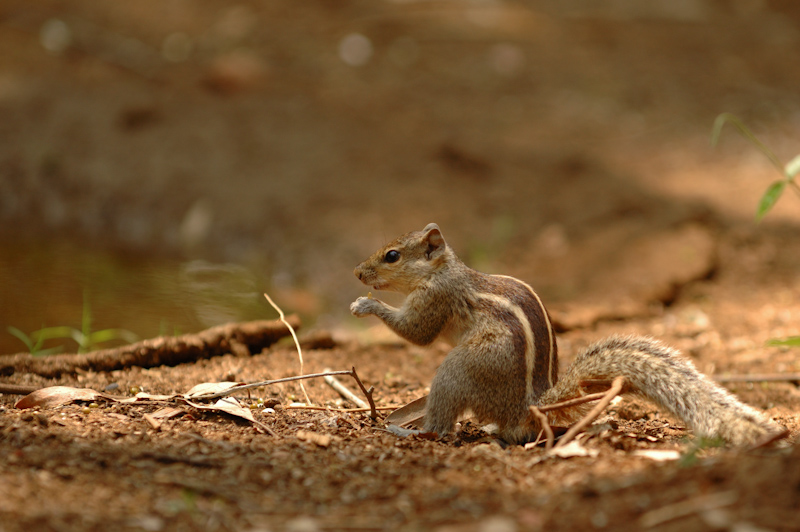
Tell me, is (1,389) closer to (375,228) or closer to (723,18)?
(375,228)

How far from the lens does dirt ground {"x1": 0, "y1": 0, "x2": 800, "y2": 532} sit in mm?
2443

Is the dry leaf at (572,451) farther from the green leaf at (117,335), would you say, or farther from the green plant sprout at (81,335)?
the green leaf at (117,335)

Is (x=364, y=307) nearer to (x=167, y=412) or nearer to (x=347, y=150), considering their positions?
(x=167, y=412)

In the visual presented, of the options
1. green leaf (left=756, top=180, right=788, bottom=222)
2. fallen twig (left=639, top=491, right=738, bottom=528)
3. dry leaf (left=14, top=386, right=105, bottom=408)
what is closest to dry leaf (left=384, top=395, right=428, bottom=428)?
dry leaf (left=14, top=386, right=105, bottom=408)

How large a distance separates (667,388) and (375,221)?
5.65 metres

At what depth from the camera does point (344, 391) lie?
4.12 metres

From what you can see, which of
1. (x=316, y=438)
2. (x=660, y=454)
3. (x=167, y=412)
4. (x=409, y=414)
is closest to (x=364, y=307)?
(x=409, y=414)

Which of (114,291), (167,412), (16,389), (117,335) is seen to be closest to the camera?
(167,412)

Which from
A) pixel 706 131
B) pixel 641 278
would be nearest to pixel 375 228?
pixel 641 278

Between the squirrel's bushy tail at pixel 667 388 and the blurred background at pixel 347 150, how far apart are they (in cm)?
332

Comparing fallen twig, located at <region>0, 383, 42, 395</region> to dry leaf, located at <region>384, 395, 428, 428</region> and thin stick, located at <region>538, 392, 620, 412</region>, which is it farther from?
thin stick, located at <region>538, 392, 620, 412</region>

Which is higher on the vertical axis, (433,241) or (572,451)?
(433,241)

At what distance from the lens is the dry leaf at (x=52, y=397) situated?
340cm

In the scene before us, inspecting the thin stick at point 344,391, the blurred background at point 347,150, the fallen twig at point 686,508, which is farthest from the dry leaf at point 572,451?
the blurred background at point 347,150
